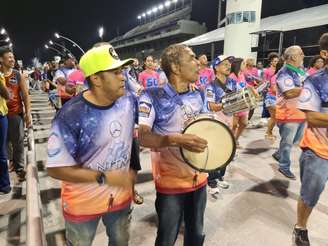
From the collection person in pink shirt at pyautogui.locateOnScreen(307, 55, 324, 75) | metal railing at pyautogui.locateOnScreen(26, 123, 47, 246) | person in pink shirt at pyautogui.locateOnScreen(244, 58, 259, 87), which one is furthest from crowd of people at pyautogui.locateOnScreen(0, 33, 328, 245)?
person in pink shirt at pyautogui.locateOnScreen(244, 58, 259, 87)

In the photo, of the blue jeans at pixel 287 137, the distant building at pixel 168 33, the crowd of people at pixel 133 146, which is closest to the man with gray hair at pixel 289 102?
the blue jeans at pixel 287 137

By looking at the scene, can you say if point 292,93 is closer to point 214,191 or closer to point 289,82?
point 289,82

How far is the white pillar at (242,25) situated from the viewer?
19.9m

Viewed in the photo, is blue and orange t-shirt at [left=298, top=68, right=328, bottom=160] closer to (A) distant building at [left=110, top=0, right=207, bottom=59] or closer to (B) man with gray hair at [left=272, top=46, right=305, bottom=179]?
(B) man with gray hair at [left=272, top=46, right=305, bottom=179]

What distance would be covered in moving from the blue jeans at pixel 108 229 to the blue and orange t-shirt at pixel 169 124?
0.40m

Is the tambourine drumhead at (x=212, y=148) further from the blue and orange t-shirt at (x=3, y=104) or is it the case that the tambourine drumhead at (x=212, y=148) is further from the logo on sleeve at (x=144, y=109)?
the blue and orange t-shirt at (x=3, y=104)

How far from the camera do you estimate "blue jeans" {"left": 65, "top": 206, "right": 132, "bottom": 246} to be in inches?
85.4

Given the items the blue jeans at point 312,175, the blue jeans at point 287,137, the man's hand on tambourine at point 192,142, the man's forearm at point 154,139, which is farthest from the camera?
the blue jeans at point 287,137

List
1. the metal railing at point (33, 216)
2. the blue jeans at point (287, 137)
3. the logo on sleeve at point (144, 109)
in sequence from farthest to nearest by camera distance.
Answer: the blue jeans at point (287, 137) < the logo on sleeve at point (144, 109) < the metal railing at point (33, 216)

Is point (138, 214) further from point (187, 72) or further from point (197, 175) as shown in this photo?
point (187, 72)

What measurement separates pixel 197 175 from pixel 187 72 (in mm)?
836

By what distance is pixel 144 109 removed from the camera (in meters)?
2.48

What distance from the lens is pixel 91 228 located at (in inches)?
87.2

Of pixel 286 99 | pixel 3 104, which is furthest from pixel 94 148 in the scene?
pixel 286 99
